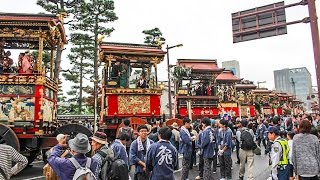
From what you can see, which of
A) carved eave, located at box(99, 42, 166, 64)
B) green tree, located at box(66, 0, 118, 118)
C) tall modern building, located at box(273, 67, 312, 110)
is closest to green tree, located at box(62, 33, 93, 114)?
green tree, located at box(66, 0, 118, 118)

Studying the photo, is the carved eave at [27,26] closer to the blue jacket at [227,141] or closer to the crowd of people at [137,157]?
the crowd of people at [137,157]

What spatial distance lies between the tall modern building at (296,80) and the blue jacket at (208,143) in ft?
304

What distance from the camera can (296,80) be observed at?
322 feet

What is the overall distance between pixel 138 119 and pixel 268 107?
32935 mm

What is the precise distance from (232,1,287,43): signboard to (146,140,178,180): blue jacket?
381 inches

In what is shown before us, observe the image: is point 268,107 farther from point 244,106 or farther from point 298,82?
point 298,82

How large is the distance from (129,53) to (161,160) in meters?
10.1

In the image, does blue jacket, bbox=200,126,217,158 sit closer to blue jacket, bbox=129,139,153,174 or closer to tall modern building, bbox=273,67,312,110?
blue jacket, bbox=129,139,153,174

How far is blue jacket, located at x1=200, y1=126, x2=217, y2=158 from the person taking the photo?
815 centimetres

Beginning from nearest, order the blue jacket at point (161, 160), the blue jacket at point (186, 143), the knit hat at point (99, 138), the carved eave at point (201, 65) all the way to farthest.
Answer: the knit hat at point (99, 138), the blue jacket at point (161, 160), the blue jacket at point (186, 143), the carved eave at point (201, 65)

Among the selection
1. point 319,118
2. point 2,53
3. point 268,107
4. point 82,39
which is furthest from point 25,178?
point 268,107

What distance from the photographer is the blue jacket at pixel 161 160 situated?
16.3ft

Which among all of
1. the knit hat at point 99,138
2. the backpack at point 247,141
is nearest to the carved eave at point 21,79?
the knit hat at point 99,138

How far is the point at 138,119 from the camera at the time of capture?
13.1 m
